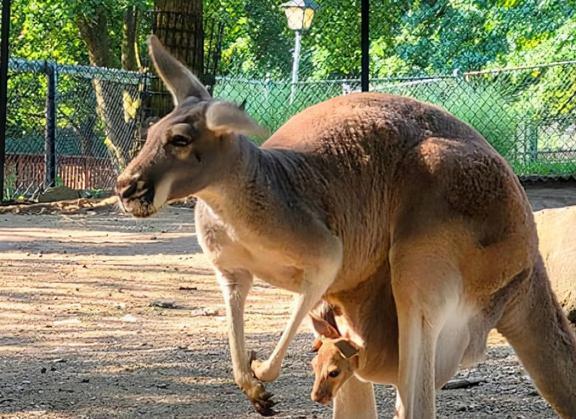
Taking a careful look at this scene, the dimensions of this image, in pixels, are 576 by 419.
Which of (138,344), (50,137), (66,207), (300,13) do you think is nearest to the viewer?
(138,344)

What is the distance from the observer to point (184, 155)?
285cm

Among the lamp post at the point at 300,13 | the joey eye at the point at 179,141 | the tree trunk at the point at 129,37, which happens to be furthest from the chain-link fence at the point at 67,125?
the joey eye at the point at 179,141

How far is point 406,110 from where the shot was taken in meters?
3.45

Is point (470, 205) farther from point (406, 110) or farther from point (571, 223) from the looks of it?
point (571, 223)

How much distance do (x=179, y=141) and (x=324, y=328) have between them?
0.99 metres

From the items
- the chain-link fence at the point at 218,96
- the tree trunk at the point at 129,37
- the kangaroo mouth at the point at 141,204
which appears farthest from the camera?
the tree trunk at the point at 129,37

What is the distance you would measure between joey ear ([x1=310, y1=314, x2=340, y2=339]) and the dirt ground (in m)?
0.75

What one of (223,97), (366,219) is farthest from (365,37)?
(366,219)

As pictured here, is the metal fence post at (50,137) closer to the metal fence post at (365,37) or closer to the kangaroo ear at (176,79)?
the metal fence post at (365,37)

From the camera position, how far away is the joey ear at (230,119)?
2826mm

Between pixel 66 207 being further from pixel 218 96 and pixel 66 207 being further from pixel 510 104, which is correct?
pixel 510 104

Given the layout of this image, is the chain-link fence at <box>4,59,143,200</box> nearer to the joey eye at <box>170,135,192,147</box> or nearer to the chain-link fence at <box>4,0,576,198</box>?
the chain-link fence at <box>4,0,576,198</box>

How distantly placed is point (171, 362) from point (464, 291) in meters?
1.96

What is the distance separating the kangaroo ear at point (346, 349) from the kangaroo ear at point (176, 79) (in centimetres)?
87
